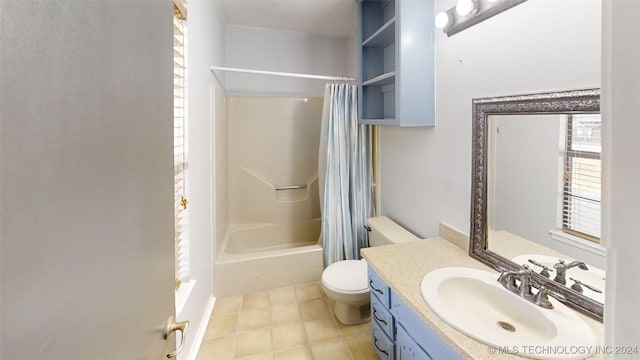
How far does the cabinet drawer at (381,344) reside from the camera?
1.48 metres

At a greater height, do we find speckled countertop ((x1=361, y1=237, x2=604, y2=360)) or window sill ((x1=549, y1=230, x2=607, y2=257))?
window sill ((x1=549, y1=230, x2=607, y2=257))

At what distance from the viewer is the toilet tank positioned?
6.59ft

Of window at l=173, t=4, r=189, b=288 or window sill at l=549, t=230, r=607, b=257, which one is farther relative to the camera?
window at l=173, t=4, r=189, b=288

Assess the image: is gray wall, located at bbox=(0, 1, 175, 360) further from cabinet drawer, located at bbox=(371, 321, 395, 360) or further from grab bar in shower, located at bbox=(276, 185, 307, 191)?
grab bar in shower, located at bbox=(276, 185, 307, 191)

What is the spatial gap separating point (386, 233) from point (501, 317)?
98 cm

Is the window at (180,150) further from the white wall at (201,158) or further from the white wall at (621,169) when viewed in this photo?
the white wall at (621,169)

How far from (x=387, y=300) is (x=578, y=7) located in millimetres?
1422

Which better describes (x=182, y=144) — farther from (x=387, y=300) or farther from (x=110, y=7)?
(x=387, y=300)

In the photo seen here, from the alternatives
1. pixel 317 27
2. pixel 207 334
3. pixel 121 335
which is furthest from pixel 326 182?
pixel 121 335

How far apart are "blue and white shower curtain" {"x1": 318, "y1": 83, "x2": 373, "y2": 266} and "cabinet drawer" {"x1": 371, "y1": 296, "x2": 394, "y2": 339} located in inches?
37.7

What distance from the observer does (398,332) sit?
1.37 meters

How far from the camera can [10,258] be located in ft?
0.99

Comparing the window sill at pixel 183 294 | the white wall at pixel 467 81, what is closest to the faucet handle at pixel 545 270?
the white wall at pixel 467 81

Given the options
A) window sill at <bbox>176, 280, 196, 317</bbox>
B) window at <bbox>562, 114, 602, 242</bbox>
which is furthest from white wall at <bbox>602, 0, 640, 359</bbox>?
window sill at <bbox>176, 280, 196, 317</bbox>
